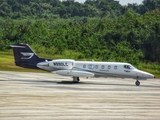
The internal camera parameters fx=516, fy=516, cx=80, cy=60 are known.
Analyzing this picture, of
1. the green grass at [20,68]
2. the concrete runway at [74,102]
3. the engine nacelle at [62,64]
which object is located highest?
the engine nacelle at [62,64]

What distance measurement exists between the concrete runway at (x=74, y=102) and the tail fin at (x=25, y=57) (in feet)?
8.54

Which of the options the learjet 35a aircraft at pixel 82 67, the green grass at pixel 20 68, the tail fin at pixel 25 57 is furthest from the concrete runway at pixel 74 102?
the green grass at pixel 20 68

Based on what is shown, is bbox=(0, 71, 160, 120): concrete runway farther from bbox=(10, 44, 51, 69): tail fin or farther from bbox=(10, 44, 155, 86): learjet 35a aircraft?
bbox=(10, 44, 51, 69): tail fin

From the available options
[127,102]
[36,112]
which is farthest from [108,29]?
[36,112]

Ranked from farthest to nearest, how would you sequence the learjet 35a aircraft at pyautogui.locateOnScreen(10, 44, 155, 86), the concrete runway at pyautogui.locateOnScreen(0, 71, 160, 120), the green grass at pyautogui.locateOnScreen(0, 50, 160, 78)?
the green grass at pyautogui.locateOnScreen(0, 50, 160, 78) < the learjet 35a aircraft at pyautogui.locateOnScreen(10, 44, 155, 86) < the concrete runway at pyautogui.locateOnScreen(0, 71, 160, 120)

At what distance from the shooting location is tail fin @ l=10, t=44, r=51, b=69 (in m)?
47.0

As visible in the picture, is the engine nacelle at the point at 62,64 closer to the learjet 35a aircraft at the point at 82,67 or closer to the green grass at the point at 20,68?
the learjet 35a aircraft at the point at 82,67

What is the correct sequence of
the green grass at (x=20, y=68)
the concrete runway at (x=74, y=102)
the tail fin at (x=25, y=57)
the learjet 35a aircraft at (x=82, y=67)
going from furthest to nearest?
the green grass at (x=20, y=68) → the tail fin at (x=25, y=57) → the learjet 35a aircraft at (x=82, y=67) → the concrete runway at (x=74, y=102)

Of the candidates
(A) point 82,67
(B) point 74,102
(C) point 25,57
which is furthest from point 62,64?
(B) point 74,102

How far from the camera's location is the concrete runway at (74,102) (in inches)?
1061

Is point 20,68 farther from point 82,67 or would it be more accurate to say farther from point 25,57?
point 82,67

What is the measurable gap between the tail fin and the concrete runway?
8.54ft

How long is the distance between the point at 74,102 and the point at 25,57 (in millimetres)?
15875

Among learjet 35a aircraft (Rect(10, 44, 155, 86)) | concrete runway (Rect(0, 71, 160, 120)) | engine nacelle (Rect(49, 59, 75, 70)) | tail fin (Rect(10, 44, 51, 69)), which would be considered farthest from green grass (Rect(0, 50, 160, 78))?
concrete runway (Rect(0, 71, 160, 120))
